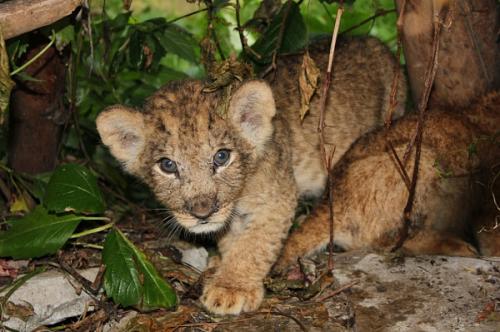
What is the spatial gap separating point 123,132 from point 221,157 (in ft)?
2.16

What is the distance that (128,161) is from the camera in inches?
189

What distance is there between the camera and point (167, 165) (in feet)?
14.6

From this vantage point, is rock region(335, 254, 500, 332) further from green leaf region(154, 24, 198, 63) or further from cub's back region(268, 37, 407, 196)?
green leaf region(154, 24, 198, 63)

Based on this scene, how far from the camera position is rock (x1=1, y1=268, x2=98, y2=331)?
4312 millimetres

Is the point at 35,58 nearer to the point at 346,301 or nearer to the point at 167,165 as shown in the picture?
the point at 167,165

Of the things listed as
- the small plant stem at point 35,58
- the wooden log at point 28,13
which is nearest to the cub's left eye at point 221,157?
the wooden log at point 28,13

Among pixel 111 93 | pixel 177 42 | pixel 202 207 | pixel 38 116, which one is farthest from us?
pixel 111 93

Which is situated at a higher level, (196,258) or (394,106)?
(394,106)

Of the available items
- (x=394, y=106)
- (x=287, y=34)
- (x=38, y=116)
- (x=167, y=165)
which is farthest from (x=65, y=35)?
(x=394, y=106)

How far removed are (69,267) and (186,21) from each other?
195 inches

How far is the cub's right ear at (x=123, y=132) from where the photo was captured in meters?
4.52

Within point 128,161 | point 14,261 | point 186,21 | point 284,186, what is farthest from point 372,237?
point 186,21

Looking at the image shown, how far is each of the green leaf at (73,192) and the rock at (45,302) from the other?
0.42m

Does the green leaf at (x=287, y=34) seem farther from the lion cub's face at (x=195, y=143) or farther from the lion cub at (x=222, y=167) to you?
the lion cub's face at (x=195, y=143)
